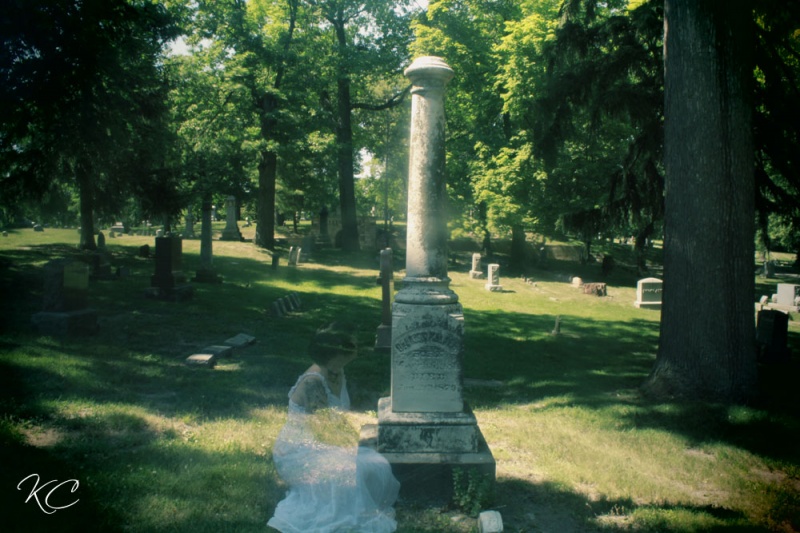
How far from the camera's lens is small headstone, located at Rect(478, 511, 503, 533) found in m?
3.61

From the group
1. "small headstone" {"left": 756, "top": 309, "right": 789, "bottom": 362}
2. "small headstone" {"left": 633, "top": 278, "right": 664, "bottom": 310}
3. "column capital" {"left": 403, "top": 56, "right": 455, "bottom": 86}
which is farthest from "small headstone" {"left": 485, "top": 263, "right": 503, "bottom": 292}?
"column capital" {"left": 403, "top": 56, "right": 455, "bottom": 86}

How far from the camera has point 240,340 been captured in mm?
9648

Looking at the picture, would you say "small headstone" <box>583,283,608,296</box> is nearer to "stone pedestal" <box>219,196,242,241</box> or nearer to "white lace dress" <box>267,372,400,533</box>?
"stone pedestal" <box>219,196,242,241</box>

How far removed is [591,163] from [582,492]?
846 inches

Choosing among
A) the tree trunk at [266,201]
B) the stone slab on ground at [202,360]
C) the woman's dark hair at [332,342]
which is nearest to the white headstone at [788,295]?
the stone slab on ground at [202,360]

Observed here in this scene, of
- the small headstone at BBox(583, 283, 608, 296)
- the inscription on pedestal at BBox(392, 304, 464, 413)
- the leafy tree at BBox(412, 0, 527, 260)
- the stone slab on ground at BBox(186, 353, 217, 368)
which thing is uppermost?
the leafy tree at BBox(412, 0, 527, 260)

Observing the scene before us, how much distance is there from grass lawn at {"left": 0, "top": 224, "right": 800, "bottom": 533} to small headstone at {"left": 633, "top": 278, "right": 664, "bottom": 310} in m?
7.64

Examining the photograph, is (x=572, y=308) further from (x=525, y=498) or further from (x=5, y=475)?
(x=5, y=475)

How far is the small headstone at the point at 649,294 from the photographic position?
1903 cm

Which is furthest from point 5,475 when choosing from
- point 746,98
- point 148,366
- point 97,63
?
point 746,98

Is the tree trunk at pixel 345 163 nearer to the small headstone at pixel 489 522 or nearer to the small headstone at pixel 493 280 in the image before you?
the small headstone at pixel 493 280

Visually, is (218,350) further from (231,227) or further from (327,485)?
(231,227)

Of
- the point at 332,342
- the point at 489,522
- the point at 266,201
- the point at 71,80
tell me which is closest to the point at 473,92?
the point at 266,201

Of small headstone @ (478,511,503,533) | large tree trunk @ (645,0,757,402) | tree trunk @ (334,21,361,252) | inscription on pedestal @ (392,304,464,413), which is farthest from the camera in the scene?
tree trunk @ (334,21,361,252)
